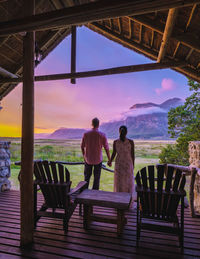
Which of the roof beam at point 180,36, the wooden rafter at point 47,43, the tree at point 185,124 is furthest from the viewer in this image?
the tree at point 185,124

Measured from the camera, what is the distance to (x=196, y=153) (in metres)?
3.34

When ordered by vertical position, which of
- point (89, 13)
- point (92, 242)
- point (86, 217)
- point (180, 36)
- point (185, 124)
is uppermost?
point (180, 36)

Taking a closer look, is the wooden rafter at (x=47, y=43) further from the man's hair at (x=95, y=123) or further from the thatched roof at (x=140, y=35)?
the man's hair at (x=95, y=123)

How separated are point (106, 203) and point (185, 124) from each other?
695 centimetres

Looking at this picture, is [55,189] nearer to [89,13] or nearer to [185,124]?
[89,13]

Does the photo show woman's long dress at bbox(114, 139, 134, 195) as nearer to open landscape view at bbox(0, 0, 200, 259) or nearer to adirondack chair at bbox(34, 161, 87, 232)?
open landscape view at bbox(0, 0, 200, 259)

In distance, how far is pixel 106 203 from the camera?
2.25 metres

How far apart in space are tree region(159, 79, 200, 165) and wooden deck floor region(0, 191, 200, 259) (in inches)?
215

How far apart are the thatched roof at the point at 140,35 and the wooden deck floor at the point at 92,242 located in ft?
10.2

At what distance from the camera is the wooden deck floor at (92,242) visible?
6.44 feet

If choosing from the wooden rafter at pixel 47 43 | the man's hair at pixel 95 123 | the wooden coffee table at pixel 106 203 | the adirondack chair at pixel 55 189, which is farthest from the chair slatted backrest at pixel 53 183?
the wooden rafter at pixel 47 43

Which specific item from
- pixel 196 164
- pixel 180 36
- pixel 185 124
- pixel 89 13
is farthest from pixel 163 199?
pixel 185 124

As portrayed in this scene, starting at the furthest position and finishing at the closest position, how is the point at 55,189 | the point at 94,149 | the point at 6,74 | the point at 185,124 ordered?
the point at 185,124 < the point at 6,74 < the point at 94,149 < the point at 55,189

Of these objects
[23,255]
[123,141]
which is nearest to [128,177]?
[123,141]
